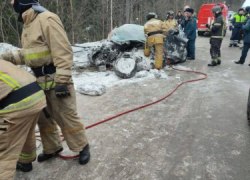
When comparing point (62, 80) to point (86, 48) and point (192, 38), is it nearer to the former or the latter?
point (86, 48)

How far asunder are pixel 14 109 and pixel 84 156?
128 centimetres

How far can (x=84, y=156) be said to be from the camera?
3.27 meters

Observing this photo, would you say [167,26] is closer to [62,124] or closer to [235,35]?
[235,35]

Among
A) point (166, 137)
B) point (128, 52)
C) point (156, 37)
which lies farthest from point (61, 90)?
point (156, 37)

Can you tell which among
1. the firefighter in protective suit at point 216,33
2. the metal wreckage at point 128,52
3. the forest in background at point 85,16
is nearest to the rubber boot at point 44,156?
the metal wreckage at point 128,52

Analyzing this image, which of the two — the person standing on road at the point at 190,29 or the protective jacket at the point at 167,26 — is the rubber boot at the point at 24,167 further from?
the person standing on road at the point at 190,29

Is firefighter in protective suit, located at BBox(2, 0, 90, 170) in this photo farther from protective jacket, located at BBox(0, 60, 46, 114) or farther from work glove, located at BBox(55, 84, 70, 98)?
protective jacket, located at BBox(0, 60, 46, 114)

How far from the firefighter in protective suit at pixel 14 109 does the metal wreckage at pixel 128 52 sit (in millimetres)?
4520

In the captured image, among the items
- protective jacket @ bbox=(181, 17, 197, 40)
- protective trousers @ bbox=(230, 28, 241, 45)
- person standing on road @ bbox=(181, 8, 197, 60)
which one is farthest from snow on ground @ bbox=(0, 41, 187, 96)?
protective trousers @ bbox=(230, 28, 241, 45)

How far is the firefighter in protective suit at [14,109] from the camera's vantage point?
2223 millimetres

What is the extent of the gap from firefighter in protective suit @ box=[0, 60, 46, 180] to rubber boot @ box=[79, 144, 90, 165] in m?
0.98

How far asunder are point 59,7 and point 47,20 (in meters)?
9.10

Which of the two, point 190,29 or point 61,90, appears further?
point 190,29

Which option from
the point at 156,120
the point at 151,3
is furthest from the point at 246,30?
the point at 151,3
